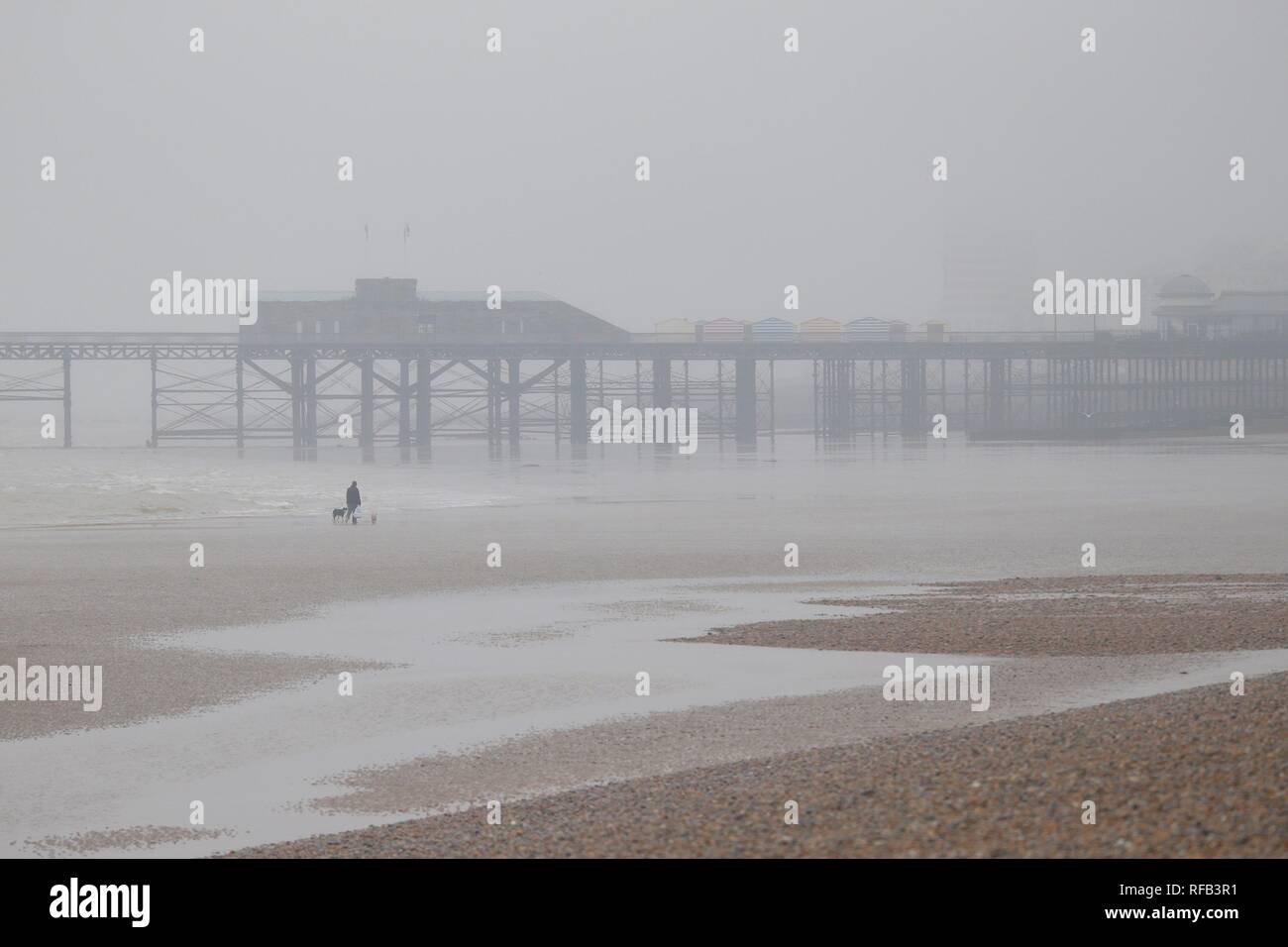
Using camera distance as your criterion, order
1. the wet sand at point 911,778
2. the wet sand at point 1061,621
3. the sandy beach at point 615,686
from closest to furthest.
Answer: the wet sand at point 911,778
the sandy beach at point 615,686
the wet sand at point 1061,621

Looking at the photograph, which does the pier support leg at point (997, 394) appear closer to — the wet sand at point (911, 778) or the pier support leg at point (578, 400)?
the pier support leg at point (578, 400)

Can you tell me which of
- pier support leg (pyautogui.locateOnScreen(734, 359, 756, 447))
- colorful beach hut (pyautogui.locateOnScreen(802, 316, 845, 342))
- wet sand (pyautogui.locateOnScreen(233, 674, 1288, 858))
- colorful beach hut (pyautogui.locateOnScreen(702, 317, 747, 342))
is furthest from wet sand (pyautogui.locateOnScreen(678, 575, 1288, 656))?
colorful beach hut (pyautogui.locateOnScreen(802, 316, 845, 342))

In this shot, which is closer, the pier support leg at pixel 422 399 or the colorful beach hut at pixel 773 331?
the pier support leg at pixel 422 399

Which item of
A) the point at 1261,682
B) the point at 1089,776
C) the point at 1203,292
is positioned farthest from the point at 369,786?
the point at 1203,292

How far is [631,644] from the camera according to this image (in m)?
14.5

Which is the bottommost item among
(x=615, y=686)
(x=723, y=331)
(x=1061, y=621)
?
(x=615, y=686)

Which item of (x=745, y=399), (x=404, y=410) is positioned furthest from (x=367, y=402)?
(x=745, y=399)

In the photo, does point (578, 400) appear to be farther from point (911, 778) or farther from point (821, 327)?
point (911, 778)

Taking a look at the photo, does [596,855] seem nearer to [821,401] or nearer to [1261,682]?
[1261,682]

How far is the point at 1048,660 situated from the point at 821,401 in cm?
10348

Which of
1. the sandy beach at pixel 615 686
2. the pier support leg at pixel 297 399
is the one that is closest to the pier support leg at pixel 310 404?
the pier support leg at pixel 297 399

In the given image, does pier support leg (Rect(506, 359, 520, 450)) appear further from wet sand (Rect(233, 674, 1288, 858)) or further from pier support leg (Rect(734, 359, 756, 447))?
wet sand (Rect(233, 674, 1288, 858))
